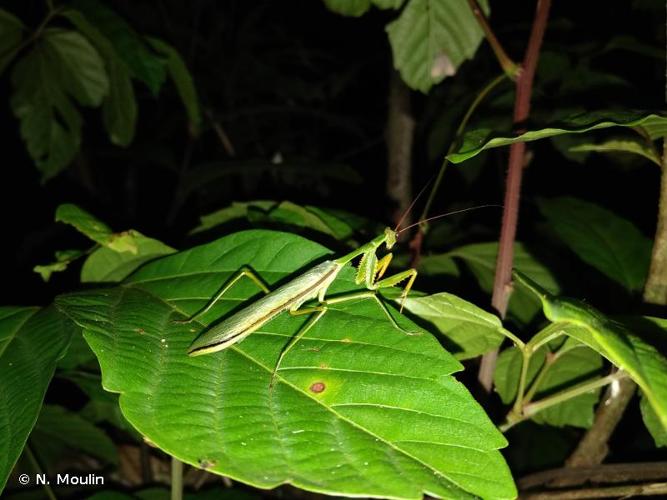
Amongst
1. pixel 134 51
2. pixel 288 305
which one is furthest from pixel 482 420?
pixel 134 51

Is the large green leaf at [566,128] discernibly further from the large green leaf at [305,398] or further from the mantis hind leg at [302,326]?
the mantis hind leg at [302,326]

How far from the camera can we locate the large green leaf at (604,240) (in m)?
2.18

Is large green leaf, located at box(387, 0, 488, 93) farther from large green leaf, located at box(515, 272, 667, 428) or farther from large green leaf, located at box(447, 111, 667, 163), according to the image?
large green leaf, located at box(515, 272, 667, 428)

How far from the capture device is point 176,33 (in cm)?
480

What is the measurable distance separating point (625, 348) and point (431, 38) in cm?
173

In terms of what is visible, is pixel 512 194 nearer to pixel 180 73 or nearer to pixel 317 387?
pixel 317 387

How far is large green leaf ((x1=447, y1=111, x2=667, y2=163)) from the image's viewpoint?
1.21 meters

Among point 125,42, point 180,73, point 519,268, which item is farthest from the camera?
point 180,73

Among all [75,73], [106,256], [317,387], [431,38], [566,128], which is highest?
[431,38]

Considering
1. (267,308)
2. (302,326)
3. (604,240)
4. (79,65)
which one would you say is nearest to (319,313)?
(302,326)

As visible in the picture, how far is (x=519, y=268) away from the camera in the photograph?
88.4 inches

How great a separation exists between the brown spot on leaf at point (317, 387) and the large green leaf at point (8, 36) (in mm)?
2563

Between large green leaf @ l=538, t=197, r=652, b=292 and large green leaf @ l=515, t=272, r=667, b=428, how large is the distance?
126 cm

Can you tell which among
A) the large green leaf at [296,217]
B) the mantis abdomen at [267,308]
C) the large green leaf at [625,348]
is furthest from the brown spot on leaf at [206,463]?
the large green leaf at [296,217]
